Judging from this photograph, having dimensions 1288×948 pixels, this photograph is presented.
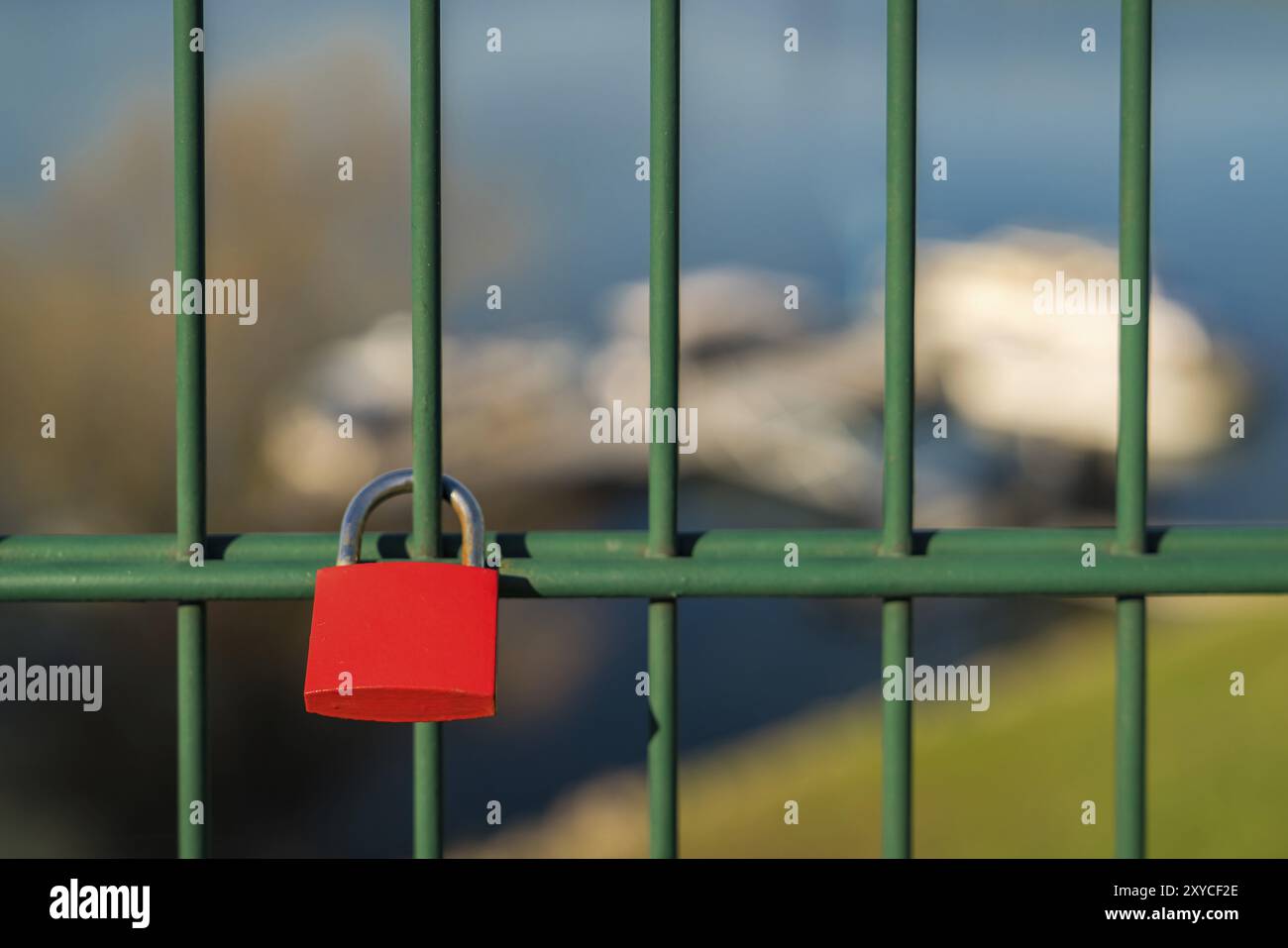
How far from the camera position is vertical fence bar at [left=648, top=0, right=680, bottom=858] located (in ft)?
2.69

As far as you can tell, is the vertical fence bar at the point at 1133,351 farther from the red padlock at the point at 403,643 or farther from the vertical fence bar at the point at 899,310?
the red padlock at the point at 403,643

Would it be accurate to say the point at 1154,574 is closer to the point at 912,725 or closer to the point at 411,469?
the point at 912,725

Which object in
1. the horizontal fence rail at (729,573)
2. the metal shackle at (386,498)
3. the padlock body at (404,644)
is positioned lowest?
the padlock body at (404,644)

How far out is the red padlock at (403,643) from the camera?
0.74m

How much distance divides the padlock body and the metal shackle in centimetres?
3

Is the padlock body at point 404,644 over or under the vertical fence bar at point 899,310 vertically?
under

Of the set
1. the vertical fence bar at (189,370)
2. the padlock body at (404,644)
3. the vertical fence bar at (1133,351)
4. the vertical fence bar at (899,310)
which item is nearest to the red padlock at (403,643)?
the padlock body at (404,644)

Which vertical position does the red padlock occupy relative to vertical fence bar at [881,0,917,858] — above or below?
below

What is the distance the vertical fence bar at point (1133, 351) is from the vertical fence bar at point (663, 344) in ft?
1.05

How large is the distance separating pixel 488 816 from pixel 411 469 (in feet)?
1.16

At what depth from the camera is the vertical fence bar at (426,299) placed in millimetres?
826

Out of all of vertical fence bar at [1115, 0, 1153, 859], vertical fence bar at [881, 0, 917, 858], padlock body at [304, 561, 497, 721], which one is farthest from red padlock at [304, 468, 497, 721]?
vertical fence bar at [1115, 0, 1153, 859]

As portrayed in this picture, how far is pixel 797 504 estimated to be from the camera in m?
2.88

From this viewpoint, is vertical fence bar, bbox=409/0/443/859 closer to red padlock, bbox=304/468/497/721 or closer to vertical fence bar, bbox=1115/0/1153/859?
red padlock, bbox=304/468/497/721
